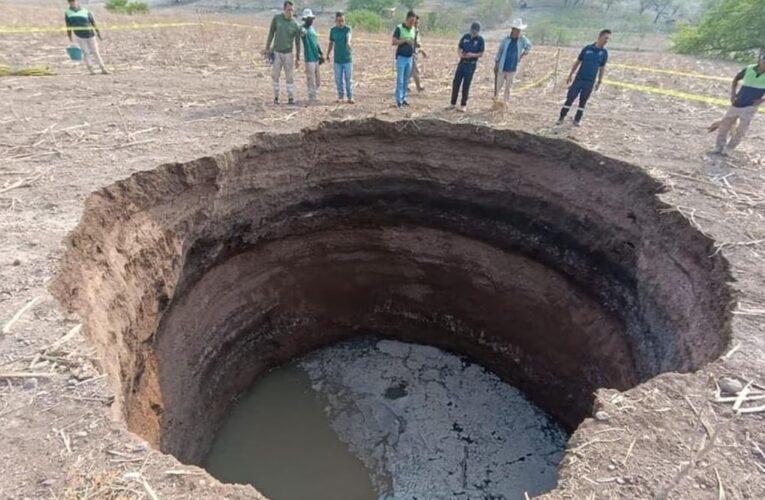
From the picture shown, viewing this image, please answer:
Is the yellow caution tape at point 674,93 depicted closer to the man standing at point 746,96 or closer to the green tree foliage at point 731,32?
the man standing at point 746,96

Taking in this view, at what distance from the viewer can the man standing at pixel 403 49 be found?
8.73 metres

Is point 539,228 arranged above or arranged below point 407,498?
above

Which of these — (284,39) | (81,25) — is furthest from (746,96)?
(81,25)

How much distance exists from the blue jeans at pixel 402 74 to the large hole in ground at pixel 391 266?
110 centimetres

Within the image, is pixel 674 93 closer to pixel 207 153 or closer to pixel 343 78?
pixel 343 78

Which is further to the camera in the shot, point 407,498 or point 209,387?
point 209,387

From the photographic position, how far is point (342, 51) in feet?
29.5

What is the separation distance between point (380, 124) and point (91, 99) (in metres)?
5.28

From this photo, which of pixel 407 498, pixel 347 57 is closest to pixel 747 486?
pixel 407 498

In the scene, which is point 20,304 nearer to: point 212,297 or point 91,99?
point 212,297

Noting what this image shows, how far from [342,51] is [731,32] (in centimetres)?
1429

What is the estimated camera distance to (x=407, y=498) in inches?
271

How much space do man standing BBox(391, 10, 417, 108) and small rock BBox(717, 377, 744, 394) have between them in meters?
6.65

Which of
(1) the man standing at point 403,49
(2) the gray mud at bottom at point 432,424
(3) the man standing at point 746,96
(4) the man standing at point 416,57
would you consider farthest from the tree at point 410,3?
(2) the gray mud at bottom at point 432,424
